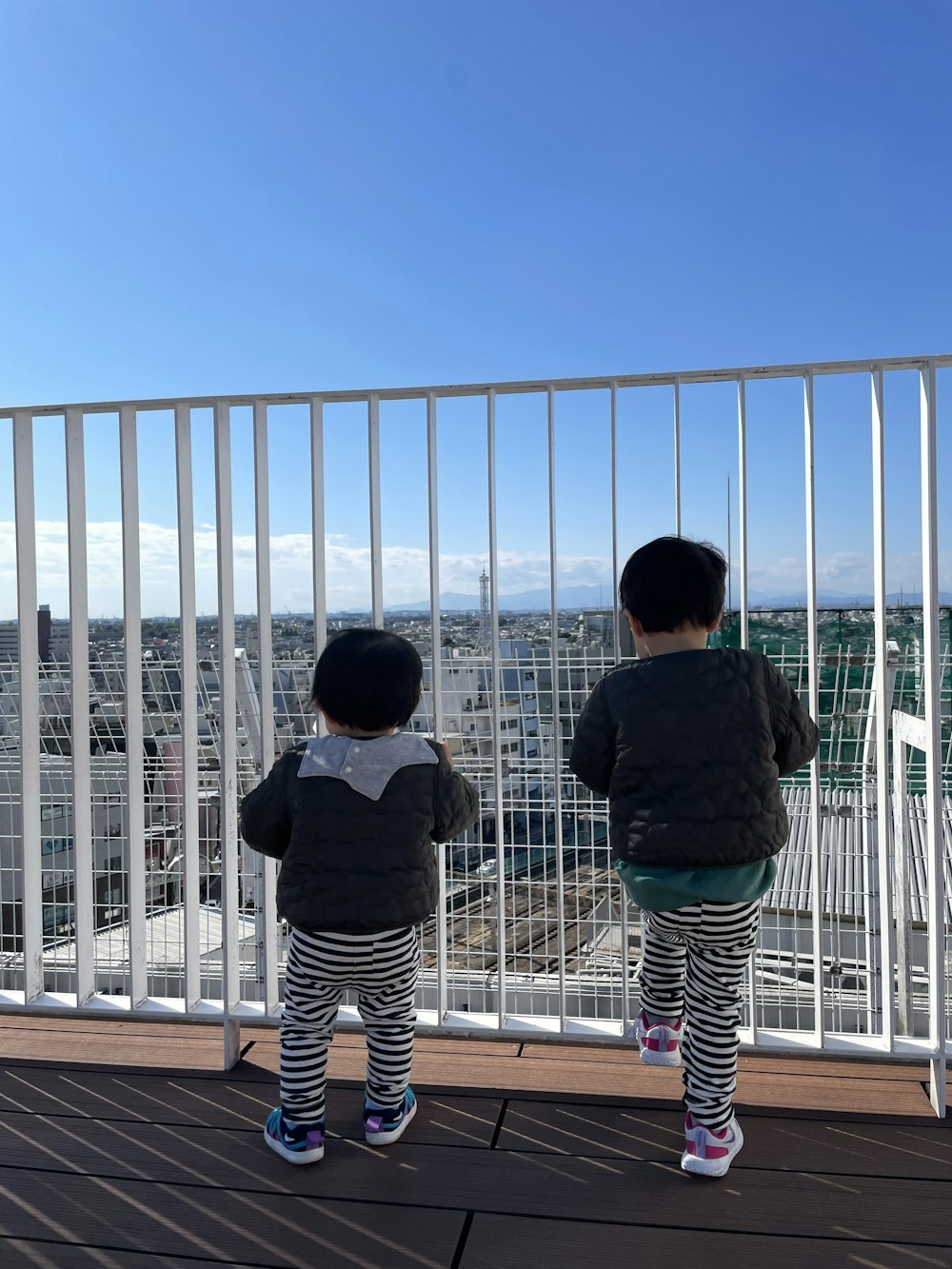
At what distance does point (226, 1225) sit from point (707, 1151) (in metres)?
0.80

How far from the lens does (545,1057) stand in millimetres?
1839

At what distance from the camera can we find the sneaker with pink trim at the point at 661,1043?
156cm

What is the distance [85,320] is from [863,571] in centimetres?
640

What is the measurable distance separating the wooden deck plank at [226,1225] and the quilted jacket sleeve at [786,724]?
0.92m

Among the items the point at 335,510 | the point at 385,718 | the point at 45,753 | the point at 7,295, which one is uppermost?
the point at 7,295

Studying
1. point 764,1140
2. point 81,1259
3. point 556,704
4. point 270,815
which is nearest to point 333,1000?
point 270,815

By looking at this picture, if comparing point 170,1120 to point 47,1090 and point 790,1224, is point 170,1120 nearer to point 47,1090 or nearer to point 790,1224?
point 47,1090

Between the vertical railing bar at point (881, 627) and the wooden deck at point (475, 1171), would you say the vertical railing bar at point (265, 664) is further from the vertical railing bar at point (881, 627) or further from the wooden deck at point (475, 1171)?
the vertical railing bar at point (881, 627)

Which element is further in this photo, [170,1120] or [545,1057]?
[545,1057]

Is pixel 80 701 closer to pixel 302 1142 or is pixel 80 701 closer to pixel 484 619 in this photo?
pixel 484 619

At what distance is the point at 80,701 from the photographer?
193 centimetres

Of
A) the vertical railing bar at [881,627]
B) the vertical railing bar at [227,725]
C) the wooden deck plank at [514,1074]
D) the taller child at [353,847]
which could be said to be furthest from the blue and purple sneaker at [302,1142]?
the vertical railing bar at [881,627]

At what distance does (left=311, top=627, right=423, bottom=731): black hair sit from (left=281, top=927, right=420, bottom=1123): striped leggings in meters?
0.38

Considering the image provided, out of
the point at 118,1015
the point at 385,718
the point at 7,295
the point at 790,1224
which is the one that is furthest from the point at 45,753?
the point at 7,295
